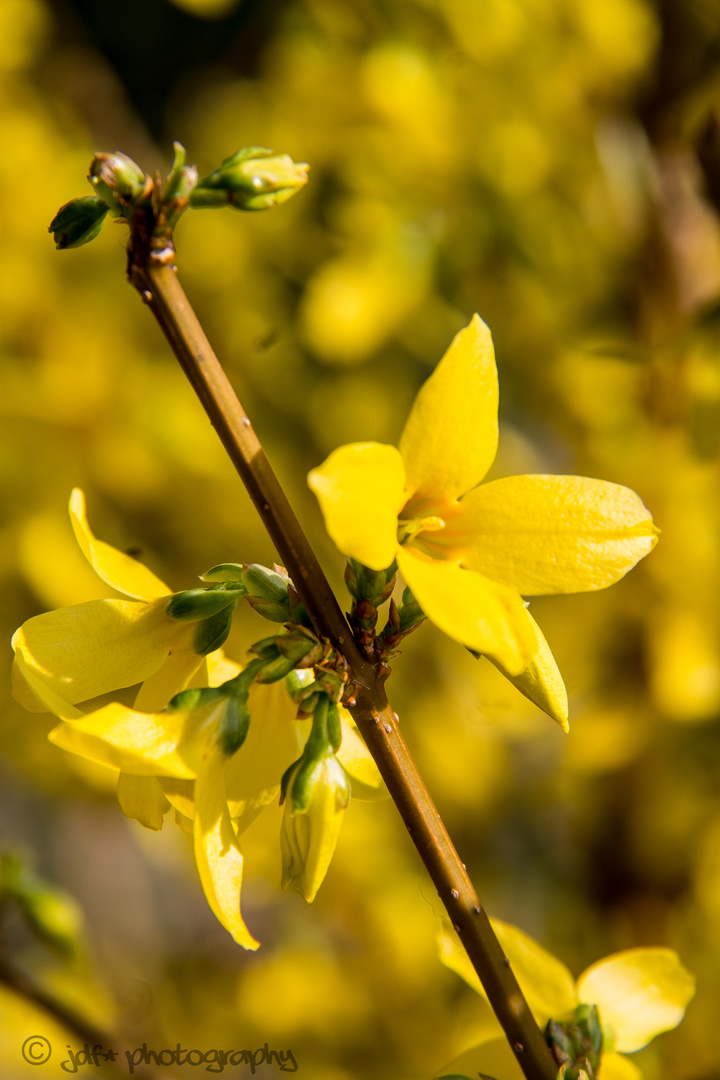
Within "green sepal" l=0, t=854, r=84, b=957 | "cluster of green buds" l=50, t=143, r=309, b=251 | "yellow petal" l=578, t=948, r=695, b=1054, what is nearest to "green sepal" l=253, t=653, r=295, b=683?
"cluster of green buds" l=50, t=143, r=309, b=251

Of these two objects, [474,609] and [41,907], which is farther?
[41,907]

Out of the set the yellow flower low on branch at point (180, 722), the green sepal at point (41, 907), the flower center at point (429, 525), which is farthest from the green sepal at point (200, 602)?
the green sepal at point (41, 907)

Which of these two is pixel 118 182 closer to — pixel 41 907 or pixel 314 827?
pixel 314 827

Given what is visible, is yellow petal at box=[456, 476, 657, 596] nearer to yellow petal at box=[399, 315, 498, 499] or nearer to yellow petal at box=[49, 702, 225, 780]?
yellow petal at box=[399, 315, 498, 499]

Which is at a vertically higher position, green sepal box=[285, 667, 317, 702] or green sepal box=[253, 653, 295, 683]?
green sepal box=[253, 653, 295, 683]

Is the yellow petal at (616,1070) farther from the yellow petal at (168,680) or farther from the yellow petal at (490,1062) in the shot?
the yellow petal at (168,680)

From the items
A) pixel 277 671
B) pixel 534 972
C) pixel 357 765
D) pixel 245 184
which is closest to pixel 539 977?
pixel 534 972
